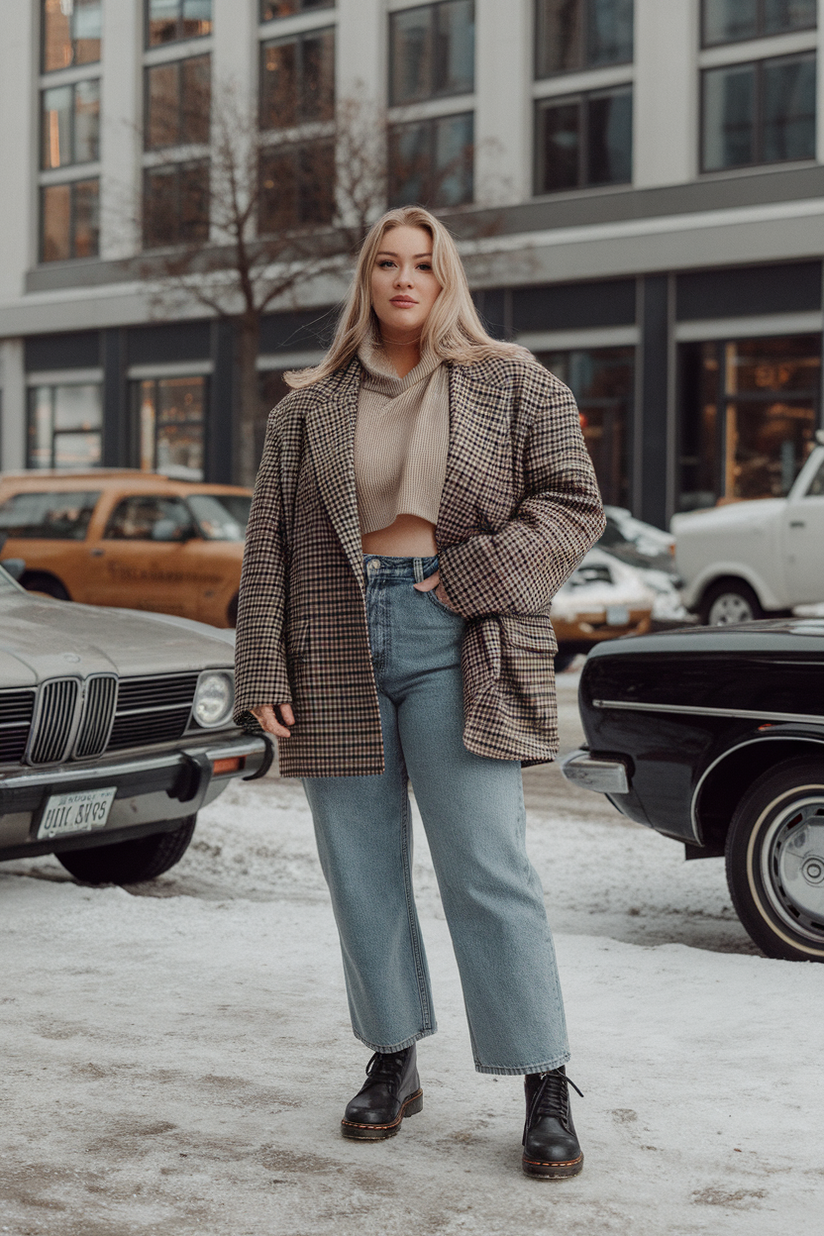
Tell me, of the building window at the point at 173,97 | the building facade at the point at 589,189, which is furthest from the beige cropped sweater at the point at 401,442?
the building window at the point at 173,97

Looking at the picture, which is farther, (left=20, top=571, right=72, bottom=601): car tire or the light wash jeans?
(left=20, top=571, right=72, bottom=601): car tire

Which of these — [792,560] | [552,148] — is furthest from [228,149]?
[792,560]

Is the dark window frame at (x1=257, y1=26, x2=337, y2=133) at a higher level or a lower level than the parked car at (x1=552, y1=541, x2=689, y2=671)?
higher

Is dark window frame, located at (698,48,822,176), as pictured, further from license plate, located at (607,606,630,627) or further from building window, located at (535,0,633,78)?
license plate, located at (607,606,630,627)

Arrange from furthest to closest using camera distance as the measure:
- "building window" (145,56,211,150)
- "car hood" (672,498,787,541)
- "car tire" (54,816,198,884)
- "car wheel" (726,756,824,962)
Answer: "building window" (145,56,211,150)
"car hood" (672,498,787,541)
"car tire" (54,816,198,884)
"car wheel" (726,756,824,962)

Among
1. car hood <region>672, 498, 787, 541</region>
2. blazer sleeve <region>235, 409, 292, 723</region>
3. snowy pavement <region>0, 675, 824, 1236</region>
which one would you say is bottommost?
snowy pavement <region>0, 675, 824, 1236</region>

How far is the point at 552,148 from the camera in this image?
27.5 meters

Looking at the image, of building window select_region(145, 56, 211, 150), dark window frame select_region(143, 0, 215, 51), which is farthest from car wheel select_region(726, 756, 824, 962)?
dark window frame select_region(143, 0, 215, 51)

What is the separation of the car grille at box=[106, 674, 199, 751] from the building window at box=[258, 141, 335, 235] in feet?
68.2

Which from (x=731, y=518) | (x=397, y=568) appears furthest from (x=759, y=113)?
(x=397, y=568)

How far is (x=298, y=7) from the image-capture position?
3073 cm

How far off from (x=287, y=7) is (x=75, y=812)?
94.0 ft

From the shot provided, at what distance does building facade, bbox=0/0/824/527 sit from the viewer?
2494 cm

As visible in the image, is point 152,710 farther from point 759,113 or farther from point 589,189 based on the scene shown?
point 589,189
